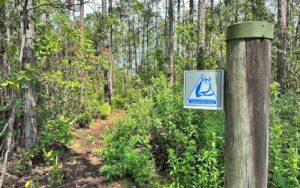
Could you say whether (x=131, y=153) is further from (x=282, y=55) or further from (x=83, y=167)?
(x=282, y=55)

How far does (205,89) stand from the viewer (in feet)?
4.96

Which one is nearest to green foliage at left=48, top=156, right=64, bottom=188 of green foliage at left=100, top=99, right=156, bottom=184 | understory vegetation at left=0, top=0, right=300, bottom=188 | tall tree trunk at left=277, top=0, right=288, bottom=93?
understory vegetation at left=0, top=0, right=300, bottom=188

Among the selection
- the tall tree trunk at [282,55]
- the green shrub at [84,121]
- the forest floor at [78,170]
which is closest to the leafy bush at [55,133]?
the forest floor at [78,170]

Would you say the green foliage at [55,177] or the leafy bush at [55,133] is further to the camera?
the leafy bush at [55,133]

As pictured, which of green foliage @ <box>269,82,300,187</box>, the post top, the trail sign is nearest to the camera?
the post top

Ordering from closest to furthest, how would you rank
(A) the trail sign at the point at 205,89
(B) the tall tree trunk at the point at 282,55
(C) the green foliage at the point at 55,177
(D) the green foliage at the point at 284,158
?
(A) the trail sign at the point at 205,89 < (D) the green foliage at the point at 284,158 < (C) the green foliage at the point at 55,177 < (B) the tall tree trunk at the point at 282,55

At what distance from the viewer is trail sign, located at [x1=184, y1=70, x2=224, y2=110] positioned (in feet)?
4.83

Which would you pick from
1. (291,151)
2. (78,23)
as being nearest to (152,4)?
(78,23)

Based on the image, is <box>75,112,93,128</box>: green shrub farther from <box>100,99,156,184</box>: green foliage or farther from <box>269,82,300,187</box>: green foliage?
<box>269,82,300,187</box>: green foliage

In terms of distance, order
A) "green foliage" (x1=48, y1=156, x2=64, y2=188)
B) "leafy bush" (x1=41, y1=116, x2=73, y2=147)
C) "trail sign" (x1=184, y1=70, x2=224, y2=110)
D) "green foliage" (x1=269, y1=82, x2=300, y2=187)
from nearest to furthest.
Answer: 1. "trail sign" (x1=184, y1=70, x2=224, y2=110)
2. "green foliage" (x1=269, y1=82, x2=300, y2=187)
3. "green foliage" (x1=48, y1=156, x2=64, y2=188)
4. "leafy bush" (x1=41, y1=116, x2=73, y2=147)

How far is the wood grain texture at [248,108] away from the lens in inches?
53.0

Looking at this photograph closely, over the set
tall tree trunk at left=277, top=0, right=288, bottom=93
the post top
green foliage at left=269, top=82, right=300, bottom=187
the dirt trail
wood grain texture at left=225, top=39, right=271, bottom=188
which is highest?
tall tree trunk at left=277, top=0, right=288, bottom=93

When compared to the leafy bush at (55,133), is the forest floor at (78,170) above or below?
below

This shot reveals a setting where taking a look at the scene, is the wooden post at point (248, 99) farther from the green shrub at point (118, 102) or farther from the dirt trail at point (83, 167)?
the green shrub at point (118, 102)
